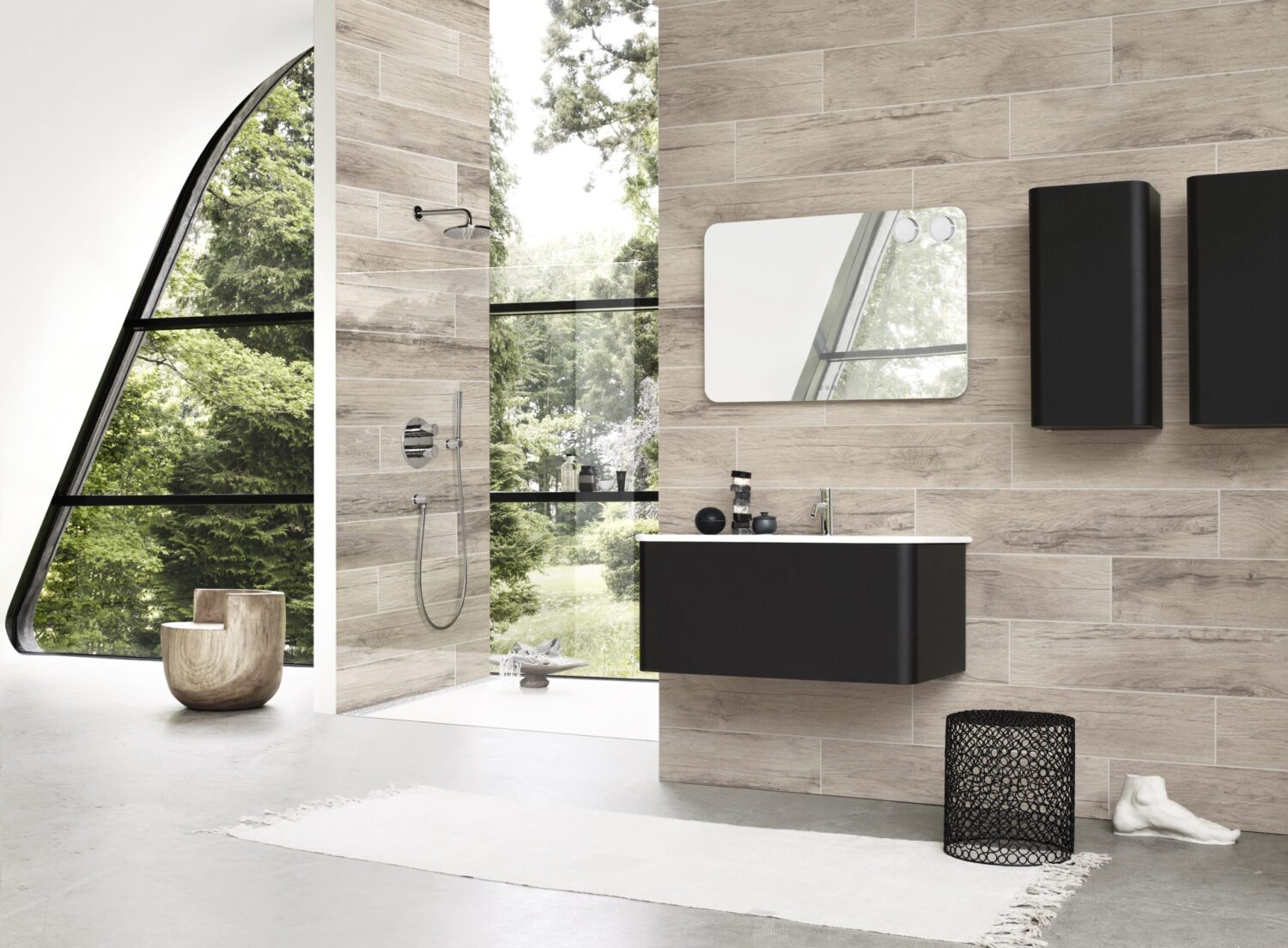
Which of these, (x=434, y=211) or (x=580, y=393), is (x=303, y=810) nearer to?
(x=580, y=393)

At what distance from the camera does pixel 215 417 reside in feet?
25.4

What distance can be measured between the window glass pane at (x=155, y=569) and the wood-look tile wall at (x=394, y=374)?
229 centimetres

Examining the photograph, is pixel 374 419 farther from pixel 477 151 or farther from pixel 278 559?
pixel 278 559

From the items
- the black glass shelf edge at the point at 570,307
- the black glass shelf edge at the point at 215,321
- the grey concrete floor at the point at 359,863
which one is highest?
the black glass shelf edge at the point at 215,321

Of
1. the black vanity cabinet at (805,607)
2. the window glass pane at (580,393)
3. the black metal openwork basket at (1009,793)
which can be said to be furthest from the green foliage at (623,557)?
the black metal openwork basket at (1009,793)

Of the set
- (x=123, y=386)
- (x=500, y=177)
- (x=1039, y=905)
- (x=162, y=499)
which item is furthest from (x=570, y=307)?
(x=123, y=386)

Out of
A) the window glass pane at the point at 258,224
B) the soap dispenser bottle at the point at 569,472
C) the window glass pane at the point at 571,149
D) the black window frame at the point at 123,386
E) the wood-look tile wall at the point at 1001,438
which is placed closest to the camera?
the wood-look tile wall at the point at 1001,438

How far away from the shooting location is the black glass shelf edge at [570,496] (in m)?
4.79

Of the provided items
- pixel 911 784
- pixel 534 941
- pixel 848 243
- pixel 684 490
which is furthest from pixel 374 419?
pixel 534 941

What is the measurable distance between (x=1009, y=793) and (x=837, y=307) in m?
1.43

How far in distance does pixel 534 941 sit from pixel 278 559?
5.62 meters

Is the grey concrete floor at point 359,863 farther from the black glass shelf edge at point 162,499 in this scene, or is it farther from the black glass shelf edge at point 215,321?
the black glass shelf edge at point 215,321

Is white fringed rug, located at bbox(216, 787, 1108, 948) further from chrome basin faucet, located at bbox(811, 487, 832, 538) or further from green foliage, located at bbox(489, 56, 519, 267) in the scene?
green foliage, located at bbox(489, 56, 519, 267)

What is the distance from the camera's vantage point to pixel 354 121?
5234 mm
